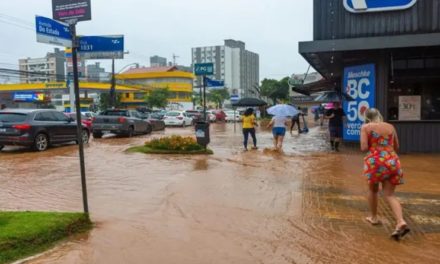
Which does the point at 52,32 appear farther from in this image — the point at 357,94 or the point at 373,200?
the point at 357,94

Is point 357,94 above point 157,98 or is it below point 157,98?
below

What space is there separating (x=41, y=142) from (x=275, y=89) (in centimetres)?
5219

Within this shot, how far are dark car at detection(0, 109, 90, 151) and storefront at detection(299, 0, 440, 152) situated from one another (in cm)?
908

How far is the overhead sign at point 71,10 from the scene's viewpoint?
5922mm

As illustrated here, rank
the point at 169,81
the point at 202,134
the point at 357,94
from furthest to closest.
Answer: the point at 169,81 → the point at 357,94 → the point at 202,134

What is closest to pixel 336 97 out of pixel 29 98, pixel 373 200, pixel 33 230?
pixel 373 200

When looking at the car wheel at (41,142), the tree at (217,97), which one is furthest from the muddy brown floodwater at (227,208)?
the tree at (217,97)

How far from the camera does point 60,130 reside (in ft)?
56.9

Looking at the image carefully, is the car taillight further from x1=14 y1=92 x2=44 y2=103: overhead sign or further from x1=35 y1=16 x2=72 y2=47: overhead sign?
x1=14 y1=92 x2=44 y2=103: overhead sign

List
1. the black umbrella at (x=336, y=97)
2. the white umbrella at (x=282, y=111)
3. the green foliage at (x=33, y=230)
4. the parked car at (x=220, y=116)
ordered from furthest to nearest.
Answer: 1. the parked car at (x=220, y=116)
2. the white umbrella at (x=282, y=111)
3. the black umbrella at (x=336, y=97)
4. the green foliage at (x=33, y=230)

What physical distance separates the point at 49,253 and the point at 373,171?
4056mm

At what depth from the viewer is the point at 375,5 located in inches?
536

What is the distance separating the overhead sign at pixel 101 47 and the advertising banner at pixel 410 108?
10.8 metres

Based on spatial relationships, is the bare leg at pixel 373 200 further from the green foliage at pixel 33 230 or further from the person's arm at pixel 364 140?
the green foliage at pixel 33 230
